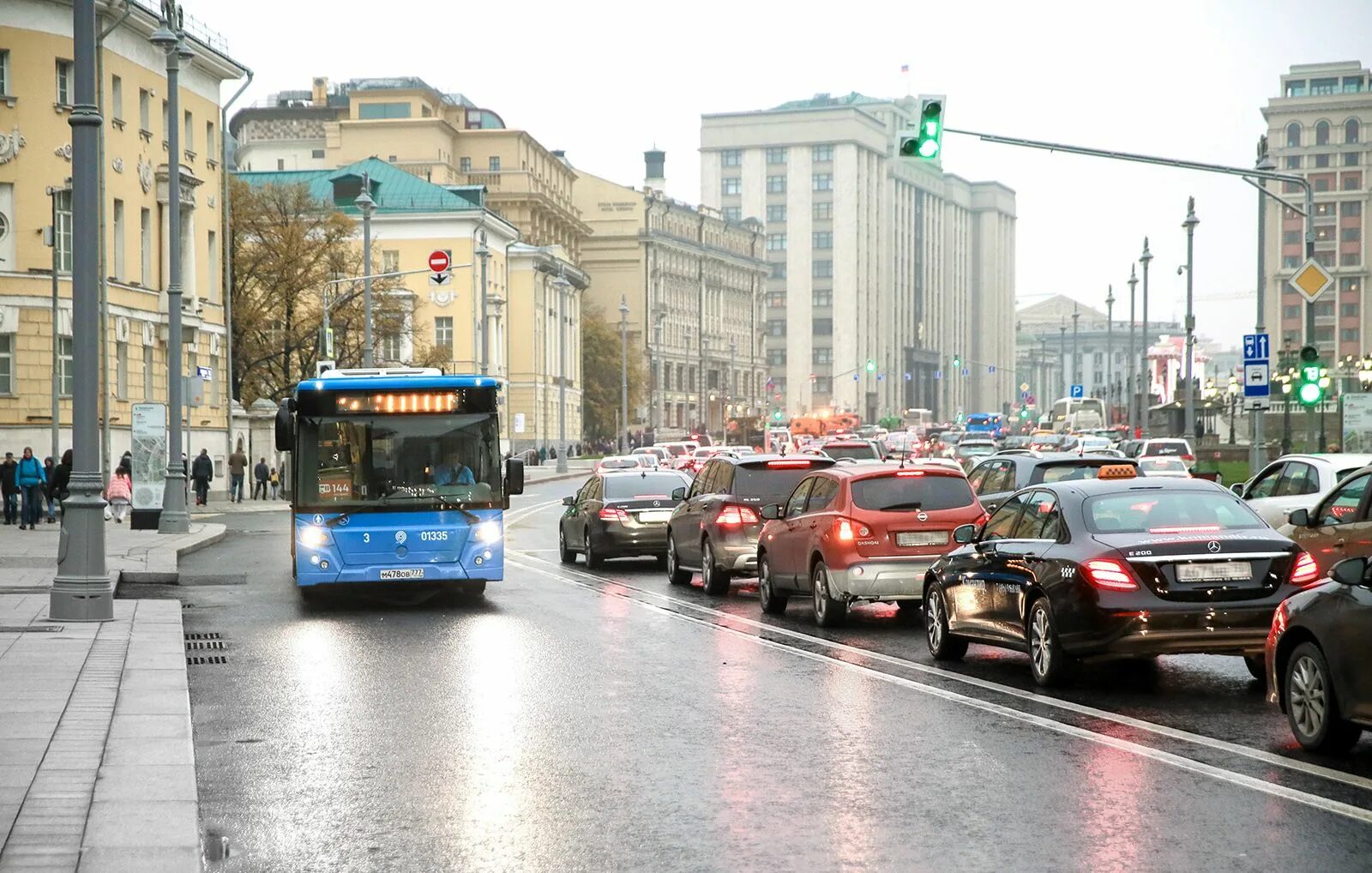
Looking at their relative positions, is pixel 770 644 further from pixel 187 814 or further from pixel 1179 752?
pixel 187 814

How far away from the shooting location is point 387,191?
344 ft

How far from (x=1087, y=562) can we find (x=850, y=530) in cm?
562

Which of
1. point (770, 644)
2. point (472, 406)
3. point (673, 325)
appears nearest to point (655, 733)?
point (770, 644)

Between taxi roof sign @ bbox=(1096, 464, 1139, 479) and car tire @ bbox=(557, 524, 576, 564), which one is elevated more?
taxi roof sign @ bbox=(1096, 464, 1139, 479)

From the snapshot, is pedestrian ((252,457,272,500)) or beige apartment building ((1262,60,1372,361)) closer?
pedestrian ((252,457,272,500))

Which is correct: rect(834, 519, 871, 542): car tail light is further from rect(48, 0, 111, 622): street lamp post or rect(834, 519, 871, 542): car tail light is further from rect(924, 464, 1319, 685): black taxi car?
rect(48, 0, 111, 622): street lamp post

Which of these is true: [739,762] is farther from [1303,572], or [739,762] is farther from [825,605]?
[825,605]

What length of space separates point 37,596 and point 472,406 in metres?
5.27

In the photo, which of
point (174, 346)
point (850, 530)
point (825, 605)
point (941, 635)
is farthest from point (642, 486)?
point (941, 635)

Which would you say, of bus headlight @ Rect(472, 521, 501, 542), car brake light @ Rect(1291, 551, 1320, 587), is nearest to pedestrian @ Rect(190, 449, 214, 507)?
bus headlight @ Rect(472, 521, 501, 542)

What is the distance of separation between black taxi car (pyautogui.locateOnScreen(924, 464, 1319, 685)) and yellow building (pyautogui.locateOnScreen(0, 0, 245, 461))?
112 feet

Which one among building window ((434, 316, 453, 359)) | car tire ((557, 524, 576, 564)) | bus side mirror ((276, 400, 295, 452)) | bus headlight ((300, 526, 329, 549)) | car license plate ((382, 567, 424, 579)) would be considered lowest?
car tire ((557, 524, 576, 564))

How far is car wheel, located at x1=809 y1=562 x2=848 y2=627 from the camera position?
724 inches

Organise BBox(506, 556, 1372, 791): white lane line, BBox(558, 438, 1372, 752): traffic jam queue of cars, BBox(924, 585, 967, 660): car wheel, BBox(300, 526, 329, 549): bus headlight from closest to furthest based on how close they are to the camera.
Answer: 1. BBox(506, 556, 1372, 791): white lane line
2. BBox(558, 438, 1372, 752): traffic jam queue of cars
3. BBox(924, 585, 967, 660): car wheel
4. BBox(300, 526, 329, 549): bus headlight
